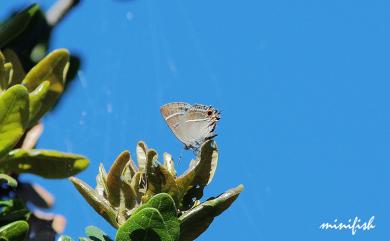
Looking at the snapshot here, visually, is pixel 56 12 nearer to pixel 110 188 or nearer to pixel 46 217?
pixel 46 217

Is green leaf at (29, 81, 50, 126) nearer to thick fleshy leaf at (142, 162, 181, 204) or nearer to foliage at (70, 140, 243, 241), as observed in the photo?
foliage at (70, 140, 243, 241)

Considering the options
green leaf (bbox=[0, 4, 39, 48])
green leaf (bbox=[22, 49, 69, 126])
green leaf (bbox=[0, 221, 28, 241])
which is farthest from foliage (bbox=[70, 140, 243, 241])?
green leaf (bbox=[0, 4, 39, 48])

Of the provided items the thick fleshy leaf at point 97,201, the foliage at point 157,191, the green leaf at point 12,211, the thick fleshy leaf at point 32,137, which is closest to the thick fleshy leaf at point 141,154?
the foliage at point 157,191

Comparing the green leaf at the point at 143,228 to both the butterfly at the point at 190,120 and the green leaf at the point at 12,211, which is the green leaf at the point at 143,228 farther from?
the green leaf at the point at 12,211

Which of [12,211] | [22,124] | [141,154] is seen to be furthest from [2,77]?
[141,154]

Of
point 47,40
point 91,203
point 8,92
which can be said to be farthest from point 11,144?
point 47,40
